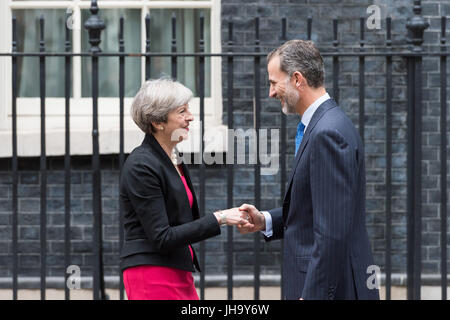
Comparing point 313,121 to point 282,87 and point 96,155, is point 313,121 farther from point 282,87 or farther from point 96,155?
point 96,155

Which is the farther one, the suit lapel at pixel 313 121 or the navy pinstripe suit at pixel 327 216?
the suit lapel at pixel 313 121

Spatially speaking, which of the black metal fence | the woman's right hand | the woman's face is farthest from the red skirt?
the black metal fence

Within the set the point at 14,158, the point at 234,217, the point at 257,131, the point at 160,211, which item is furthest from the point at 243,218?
the point at 14,158

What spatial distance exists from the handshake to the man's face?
584 mm

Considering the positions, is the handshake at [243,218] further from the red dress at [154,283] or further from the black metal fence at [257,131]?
the black metal fence at [257,131]

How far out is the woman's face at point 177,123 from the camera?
13.0 feet

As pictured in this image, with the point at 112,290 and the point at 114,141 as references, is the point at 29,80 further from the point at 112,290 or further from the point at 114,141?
the point at 112,290

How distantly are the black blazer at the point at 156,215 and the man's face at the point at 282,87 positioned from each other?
61cm

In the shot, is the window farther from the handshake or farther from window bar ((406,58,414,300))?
the handshake

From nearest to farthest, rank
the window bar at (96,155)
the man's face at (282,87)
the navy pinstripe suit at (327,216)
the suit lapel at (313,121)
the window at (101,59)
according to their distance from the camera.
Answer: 1. the navy pinstripe suit at (327,216)
2. the suit lapel at (313,121)
3. the man's face at (282,87)
4. the window bar at (96,155)
5. the window at (101,59)

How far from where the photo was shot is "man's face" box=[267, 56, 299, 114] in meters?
3.59

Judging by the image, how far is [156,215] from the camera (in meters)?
3.74

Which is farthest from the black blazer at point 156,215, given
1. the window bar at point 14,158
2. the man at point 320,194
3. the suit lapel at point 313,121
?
the window bar at point 14,158

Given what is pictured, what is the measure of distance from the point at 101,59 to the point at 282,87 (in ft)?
12.2
